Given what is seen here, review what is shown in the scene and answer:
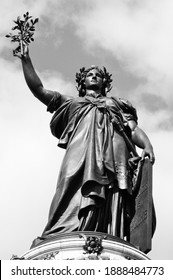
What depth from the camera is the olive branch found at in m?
24.8

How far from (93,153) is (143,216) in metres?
1.78

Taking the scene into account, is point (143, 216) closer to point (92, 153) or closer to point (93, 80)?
point (92, 153)

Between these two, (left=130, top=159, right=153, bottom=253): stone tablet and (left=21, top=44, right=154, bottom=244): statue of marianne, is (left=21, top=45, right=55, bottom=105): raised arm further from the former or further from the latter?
(left=130, top=159, right=153, bottom=253): stone tablet

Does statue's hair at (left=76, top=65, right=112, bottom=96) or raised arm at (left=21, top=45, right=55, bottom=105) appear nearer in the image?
raised arm at (left=21, top=45, right=55, bottom=105)

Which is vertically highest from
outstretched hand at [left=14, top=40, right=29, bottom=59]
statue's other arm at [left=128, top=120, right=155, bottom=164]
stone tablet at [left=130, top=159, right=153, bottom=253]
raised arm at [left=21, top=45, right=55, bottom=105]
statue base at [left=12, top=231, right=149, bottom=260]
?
outstretched hand at [left=14, top=40, right=29, bottom=59]

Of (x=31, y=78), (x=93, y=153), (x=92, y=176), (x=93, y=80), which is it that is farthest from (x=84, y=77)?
(x=92, y=176)

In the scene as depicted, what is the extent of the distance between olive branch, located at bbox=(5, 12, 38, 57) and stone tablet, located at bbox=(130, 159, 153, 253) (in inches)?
164

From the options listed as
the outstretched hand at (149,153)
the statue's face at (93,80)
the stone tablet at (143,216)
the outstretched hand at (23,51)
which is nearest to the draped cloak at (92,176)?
the stone tablet at (143,216)

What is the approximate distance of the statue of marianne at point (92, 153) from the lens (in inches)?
885

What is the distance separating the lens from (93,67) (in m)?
25.9

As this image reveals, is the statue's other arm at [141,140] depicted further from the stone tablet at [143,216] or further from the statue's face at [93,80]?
the statue's face at [93,80]

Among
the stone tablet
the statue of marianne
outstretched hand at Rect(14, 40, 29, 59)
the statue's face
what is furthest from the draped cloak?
outstretched hand at Rect(14, 40, 29, 59)

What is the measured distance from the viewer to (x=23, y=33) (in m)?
25.1
